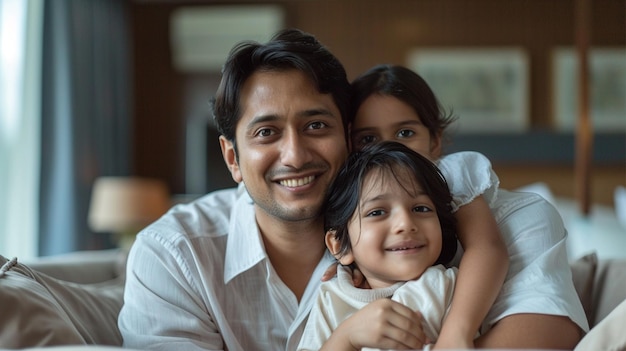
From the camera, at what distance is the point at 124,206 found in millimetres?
4941

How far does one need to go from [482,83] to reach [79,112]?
9.88ft

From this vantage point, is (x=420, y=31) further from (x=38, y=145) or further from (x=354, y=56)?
(x=38, y=145)

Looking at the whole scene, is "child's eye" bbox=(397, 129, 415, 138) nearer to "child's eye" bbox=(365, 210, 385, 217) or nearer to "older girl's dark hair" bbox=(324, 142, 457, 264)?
"older girl's dark hair" bbox=(324, 142, 457, 264)

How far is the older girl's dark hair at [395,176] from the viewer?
1.54 metres

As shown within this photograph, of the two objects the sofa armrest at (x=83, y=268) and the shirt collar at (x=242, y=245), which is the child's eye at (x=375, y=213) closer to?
the shirt collar at (x=242, y=245)

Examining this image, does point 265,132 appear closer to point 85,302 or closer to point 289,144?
point 289,144

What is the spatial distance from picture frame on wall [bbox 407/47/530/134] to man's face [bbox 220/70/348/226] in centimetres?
439


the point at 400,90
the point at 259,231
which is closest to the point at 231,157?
the point at 259,231

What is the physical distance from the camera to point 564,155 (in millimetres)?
5859

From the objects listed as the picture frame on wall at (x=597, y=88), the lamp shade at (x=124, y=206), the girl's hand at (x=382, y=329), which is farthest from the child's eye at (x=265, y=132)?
the picture frame on wall at (x=597, y=88)

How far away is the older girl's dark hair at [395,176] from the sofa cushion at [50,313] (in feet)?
1.81

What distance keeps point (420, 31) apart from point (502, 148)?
1.11 meters

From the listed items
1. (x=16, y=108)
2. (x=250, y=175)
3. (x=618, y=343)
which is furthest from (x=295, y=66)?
(x=16, y=108)

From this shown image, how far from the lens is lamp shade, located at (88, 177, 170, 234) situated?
493 cm
